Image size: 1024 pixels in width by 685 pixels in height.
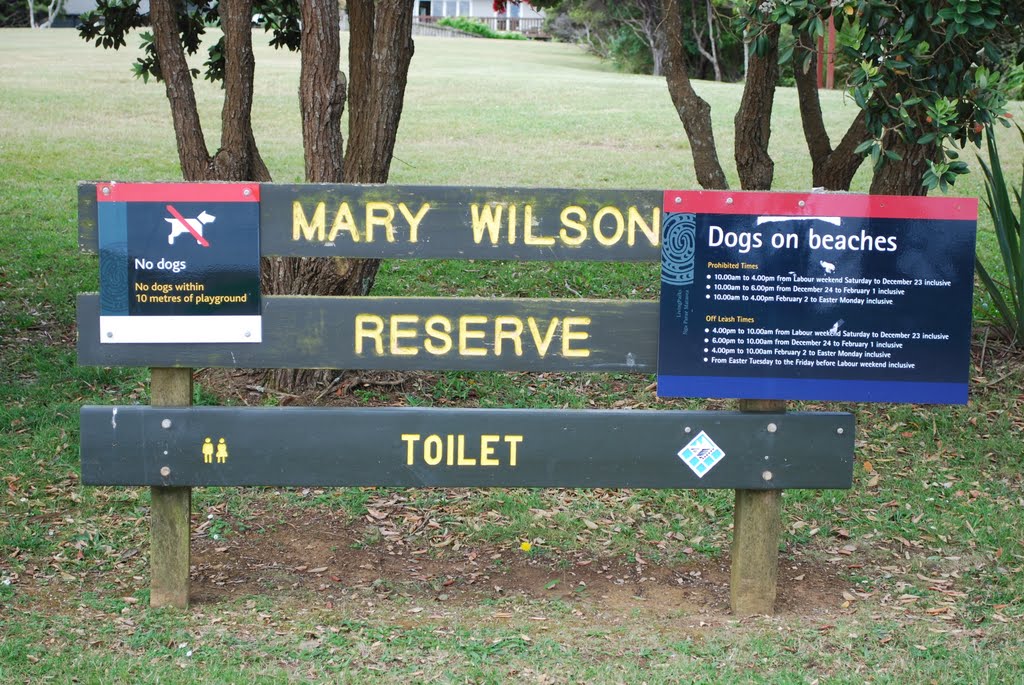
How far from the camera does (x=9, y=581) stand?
4.81 m

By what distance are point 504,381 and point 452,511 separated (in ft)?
5.78

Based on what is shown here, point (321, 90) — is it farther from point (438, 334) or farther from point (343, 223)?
point (438, 334)

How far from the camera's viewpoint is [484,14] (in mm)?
83188

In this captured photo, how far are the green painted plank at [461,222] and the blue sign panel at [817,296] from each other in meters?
0.17

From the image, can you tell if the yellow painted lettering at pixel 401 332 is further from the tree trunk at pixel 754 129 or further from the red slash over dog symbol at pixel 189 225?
the tree trunk at pixel 754 129

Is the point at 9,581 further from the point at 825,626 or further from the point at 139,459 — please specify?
the point at 825,626

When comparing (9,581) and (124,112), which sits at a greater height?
(124,112)

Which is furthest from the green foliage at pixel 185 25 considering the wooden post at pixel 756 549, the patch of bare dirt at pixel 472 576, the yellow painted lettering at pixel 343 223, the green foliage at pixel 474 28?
the green foliage at pixel 474 28

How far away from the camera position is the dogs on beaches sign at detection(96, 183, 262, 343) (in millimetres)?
4277

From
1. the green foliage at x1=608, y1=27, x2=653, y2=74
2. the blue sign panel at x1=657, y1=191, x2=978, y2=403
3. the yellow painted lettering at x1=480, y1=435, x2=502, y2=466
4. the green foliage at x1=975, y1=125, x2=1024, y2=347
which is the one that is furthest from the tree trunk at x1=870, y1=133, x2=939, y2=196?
the green foliage at x1=608, y1=27, x2=653, y2=74

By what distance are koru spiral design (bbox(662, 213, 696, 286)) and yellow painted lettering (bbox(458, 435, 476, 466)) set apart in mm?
964

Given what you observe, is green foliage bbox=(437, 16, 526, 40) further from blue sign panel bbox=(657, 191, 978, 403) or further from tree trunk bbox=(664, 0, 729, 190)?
blue sign panel bbox=(657, 191, 978, 403)

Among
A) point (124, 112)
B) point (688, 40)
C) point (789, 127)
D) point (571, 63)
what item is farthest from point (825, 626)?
point (571, 63)

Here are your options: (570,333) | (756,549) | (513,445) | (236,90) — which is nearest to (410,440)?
(513,445)
